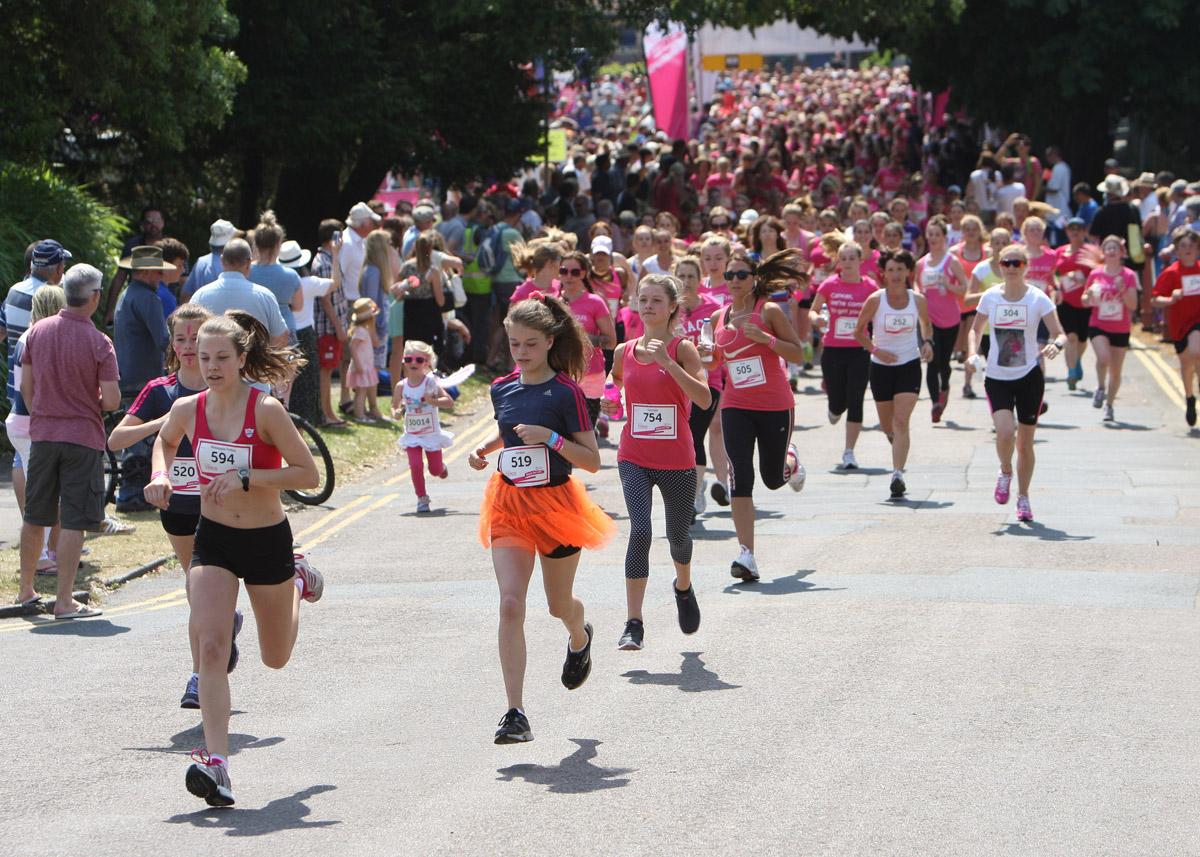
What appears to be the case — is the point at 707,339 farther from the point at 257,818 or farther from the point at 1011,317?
the point at 257,818

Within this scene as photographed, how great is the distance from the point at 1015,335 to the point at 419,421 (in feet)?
15.2

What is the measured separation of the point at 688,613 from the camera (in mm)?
A: 9172

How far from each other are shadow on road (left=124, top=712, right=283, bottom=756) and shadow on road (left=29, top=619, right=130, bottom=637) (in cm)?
234

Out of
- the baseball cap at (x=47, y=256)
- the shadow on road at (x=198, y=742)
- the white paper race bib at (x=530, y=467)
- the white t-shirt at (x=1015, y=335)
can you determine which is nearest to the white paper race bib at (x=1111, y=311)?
the white t-shirt at (x=1015, y=335)

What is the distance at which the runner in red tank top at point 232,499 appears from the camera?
6715 millimetres

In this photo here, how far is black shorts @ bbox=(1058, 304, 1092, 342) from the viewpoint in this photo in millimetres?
20328

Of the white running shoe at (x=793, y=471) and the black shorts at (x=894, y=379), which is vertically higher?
the black shorts at (x=894, y=379)

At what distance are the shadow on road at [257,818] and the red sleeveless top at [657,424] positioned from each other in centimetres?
311

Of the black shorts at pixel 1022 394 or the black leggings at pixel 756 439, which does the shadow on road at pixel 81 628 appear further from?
the black shorts at pixel 1022 394

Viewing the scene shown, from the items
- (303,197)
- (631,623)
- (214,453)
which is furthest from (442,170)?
(214,453)

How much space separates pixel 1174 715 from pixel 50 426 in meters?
6.50

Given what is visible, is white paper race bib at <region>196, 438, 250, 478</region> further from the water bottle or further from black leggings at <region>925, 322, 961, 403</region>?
black leggings at <region>925, 322, 961, 403</region>

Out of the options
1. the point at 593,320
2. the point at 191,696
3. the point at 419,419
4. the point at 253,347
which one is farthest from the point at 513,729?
the point at 419,419

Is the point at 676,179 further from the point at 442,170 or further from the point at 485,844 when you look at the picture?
the point at 485,844
